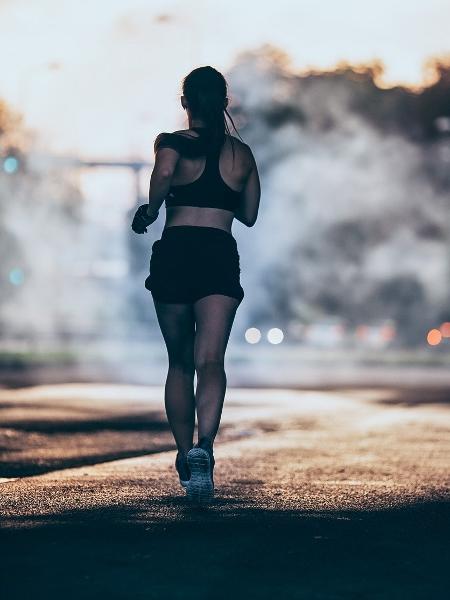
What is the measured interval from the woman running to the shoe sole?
0.28 metres

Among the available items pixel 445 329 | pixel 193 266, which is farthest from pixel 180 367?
pixel 445 329

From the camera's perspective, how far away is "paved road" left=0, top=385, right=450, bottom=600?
4.12 m

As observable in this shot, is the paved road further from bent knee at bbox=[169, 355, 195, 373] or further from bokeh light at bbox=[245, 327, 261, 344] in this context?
bokeh light at bbox=[245, 327, 261, 344]

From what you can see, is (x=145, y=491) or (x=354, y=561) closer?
(x=354, y=561)

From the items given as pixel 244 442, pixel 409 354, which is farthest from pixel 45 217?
pixel 244 442

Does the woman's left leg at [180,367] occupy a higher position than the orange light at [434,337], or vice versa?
the orange light at [434,337]

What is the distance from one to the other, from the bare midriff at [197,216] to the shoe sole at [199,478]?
0.97 m

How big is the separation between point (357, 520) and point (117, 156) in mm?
34219

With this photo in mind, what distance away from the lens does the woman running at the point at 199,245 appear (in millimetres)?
6203

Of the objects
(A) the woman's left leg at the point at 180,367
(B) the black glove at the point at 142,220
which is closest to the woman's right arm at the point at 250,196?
(B) the black glove at the point at 142,220

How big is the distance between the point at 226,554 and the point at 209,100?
2.36 meters

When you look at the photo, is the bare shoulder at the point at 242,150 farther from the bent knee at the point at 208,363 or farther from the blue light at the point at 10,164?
the blue light at the point at 10,164

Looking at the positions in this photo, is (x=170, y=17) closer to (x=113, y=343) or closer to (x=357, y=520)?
(x=113, y=343)

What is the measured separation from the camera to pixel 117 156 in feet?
128
